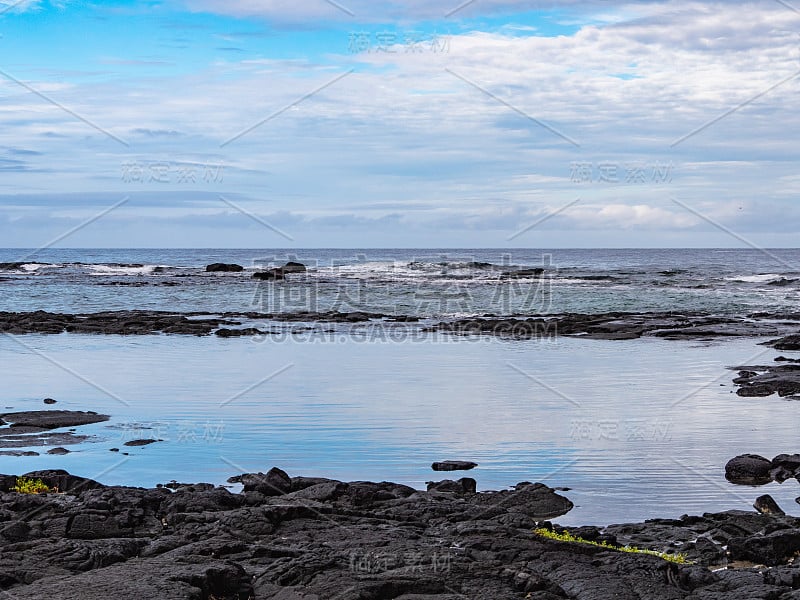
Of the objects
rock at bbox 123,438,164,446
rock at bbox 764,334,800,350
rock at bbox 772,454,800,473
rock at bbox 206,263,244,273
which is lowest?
rock at bbox 123,438,164,446

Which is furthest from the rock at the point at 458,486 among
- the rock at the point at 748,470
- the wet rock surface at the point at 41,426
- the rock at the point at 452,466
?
the wet rock surface at the point at 41,426

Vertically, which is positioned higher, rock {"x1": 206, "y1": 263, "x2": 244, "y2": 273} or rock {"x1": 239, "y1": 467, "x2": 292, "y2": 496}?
rock {"x1": 206, "y1": 263, "x2": 244, "y2": 273}

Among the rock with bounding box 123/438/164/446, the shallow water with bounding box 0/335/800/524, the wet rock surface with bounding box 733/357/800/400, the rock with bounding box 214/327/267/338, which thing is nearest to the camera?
the shallow water with bounding box 0/335/800/524

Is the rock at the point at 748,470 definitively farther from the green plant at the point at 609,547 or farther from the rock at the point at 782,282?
the rock at the point at 782,282

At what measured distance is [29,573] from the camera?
6.75 m

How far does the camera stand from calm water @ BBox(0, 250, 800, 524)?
1091cm

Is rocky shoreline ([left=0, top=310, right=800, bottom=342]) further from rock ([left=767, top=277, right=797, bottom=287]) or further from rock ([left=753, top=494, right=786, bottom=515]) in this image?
rock ([left=767, top=277, right=797, bottom=287])

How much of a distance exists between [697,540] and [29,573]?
5.62 m

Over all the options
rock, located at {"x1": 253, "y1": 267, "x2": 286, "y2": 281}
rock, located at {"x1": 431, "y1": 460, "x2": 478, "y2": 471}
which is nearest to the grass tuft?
rock, located at {"x1": 431, "y1": 460, "x2": 478, "y2": 471}

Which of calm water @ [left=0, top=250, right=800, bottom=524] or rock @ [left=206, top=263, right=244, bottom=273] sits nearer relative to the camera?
calm water @ [left=0, top=250, right=800, bottom=524]

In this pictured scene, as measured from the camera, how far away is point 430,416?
47.6 feet

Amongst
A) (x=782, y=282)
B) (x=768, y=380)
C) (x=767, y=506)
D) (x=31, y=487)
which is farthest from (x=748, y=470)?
(x=782, y=282)

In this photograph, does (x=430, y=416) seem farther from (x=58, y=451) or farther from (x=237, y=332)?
(x=237, y=332)

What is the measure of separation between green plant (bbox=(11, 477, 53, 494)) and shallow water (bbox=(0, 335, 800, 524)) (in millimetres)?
981
